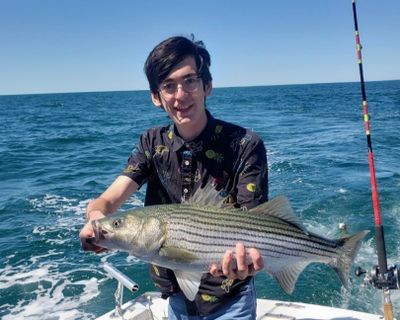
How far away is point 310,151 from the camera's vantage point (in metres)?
20.3

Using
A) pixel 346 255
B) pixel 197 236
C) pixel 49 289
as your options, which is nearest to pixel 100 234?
pixel 197 236

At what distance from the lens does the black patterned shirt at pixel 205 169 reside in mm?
3562

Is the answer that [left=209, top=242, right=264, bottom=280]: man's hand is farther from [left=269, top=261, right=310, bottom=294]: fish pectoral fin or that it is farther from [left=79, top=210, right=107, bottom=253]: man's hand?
[left=79, top=210, right=107, bottom=253]: man's hand

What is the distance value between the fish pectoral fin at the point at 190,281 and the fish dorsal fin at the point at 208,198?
0.51 m

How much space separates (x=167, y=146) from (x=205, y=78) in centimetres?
65

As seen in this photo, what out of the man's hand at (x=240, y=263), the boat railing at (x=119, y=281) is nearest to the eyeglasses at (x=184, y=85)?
the man's hand at (x=240, y=263)

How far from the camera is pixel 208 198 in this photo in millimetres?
3395

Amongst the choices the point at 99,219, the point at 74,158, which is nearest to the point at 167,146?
the point at 99,219

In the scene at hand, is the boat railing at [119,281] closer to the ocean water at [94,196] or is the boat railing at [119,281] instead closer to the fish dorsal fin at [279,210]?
the fish dorsal fin at [279,210]

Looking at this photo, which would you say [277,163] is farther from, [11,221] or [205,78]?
[205,78]

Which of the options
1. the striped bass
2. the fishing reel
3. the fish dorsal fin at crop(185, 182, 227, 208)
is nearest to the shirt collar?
the fish dorsal fin at crop(185, 182, 227, 208)

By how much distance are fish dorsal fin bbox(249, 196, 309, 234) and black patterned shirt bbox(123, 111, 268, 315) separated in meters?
0.10

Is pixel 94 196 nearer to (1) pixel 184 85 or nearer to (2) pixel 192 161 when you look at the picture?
(2) pixel 192 161

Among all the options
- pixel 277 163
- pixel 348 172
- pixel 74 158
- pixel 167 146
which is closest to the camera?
pixel 167 146
